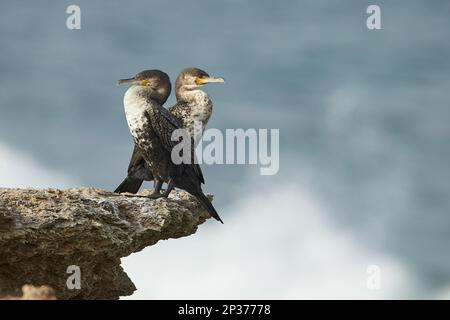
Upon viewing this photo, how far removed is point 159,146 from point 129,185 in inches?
39.3

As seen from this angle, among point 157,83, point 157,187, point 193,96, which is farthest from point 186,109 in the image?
point 157,187

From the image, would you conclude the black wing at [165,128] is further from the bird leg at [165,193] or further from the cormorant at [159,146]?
the bird leg at [165,193]

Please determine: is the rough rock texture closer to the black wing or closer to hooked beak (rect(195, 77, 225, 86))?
the black wing

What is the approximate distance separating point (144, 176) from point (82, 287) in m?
2.64

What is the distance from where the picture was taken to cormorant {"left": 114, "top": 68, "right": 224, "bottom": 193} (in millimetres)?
12430

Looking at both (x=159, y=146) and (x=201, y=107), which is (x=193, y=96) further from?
(x=159, y=146)

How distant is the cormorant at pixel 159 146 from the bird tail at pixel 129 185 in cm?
43

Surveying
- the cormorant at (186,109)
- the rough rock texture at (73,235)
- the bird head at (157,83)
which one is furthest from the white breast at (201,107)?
the rough rock texture at (73,235)

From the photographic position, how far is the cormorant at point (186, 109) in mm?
12430

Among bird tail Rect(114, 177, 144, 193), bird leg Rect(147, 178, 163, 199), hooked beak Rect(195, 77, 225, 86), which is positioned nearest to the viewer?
bird leg Rect(147, 178, 163, 199)

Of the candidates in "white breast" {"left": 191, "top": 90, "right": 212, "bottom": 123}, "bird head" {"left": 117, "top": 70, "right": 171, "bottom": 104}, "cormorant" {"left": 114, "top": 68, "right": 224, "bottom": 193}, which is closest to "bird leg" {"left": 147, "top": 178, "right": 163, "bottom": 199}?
"cormorant" {"left": 114, "top": 68, "right": 224, "bottom": 193}

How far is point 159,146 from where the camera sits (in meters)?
11.9

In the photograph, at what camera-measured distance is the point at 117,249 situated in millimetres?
10250
